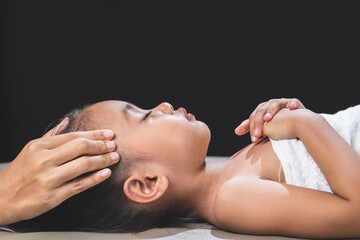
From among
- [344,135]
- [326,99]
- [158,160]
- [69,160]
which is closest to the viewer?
[69,160]

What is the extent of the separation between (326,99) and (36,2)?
2.04m

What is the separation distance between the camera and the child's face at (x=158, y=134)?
3.41 feet

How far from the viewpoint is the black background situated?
2488 mm

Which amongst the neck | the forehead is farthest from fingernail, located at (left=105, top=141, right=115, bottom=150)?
the neck

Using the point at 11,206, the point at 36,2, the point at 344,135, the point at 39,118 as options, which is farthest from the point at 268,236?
the point at 36,2

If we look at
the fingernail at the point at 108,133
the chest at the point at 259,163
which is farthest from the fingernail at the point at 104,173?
the chest at the point at 259,163

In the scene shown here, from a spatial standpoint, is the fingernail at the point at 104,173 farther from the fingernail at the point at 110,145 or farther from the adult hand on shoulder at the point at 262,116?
the adult hand on shoulder at the point at 262,116

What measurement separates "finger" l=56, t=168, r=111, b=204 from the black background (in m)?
1.69

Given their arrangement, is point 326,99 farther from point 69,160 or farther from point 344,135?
point 69,160

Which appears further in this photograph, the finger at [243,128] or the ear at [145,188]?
the finger at [243,128]

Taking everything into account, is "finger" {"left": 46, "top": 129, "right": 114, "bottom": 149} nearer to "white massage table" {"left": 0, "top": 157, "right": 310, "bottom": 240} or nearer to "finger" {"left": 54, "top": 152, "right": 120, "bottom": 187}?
"finger" {"left": 54, "top": 152, "right": 120, "bottom": 187}

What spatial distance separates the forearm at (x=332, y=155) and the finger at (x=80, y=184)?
1.70ft

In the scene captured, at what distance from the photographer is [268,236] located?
0.93 metres

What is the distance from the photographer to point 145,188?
103 centimetres
